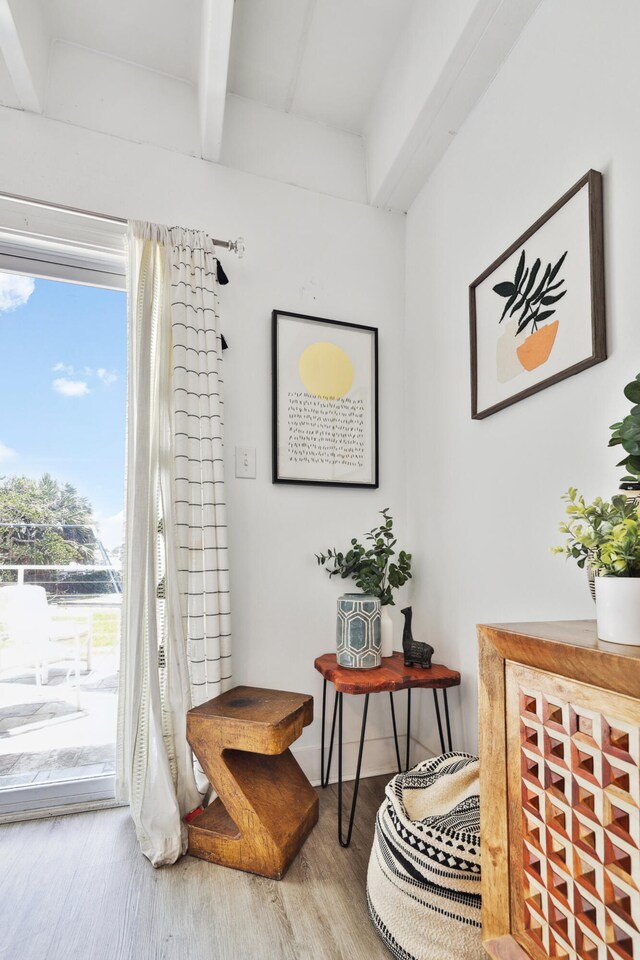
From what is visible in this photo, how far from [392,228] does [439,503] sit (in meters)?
1.22

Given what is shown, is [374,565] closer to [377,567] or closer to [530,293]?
[377,567]

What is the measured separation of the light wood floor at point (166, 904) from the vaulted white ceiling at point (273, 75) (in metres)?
2.32

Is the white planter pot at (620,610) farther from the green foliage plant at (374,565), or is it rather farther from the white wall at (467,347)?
the green foliage plant at (374,565)

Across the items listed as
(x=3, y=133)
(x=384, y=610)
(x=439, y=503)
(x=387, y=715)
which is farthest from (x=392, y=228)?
(x=387, y=715)

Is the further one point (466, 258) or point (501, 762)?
point (466, 258)

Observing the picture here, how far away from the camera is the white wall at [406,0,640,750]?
3.83ft

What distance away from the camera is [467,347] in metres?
1.76

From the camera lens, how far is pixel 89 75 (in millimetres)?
1848

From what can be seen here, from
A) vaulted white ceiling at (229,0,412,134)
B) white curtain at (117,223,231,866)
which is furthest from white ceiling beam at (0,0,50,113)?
vaulted white ceiling at (229,0,412,134)

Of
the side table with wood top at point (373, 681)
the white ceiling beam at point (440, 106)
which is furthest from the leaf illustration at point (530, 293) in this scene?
the side table with wood top at point (373, 681)

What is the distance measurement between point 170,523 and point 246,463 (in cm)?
39

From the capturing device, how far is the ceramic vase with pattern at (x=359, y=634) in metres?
1.68

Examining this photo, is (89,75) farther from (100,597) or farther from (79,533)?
(100,597)

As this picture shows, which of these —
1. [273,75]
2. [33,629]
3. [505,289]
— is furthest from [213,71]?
[33,629]
